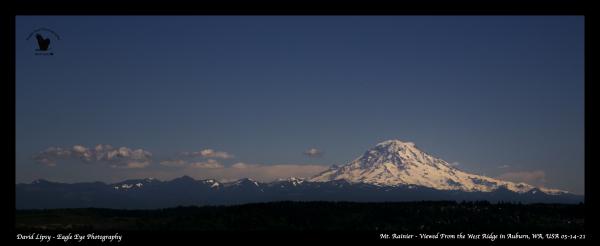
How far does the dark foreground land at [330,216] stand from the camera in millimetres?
71250

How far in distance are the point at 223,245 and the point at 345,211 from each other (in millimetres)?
60740

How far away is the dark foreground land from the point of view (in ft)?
234

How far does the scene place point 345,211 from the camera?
3177 inches

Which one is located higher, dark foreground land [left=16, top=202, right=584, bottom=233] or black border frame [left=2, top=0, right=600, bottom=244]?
black border frame [left=2, top=0, right=600, bottom=244]

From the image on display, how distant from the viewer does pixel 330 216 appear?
252 ft

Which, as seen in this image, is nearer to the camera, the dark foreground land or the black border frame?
the black border frame
